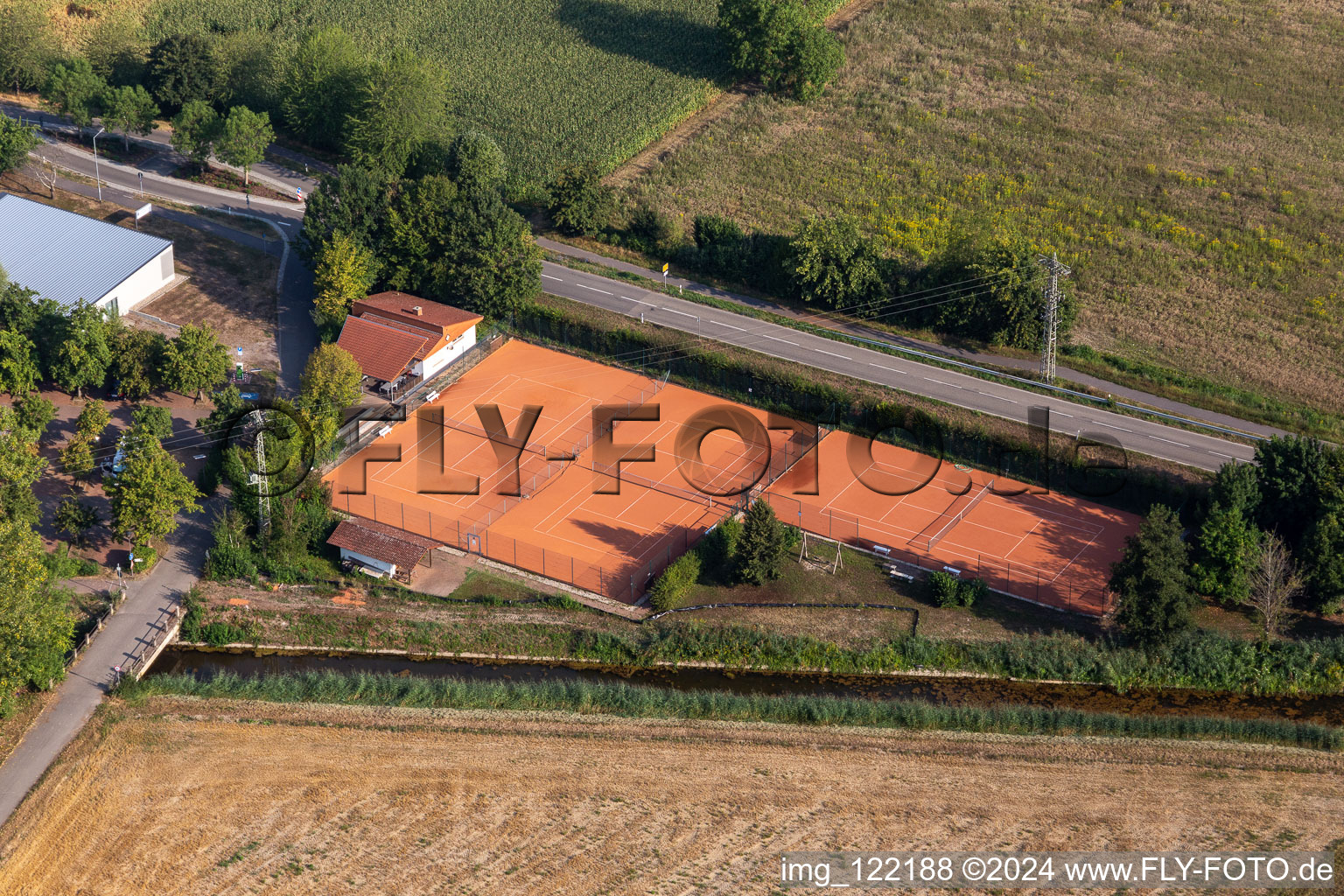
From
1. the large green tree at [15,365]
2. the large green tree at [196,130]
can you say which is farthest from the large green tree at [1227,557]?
the large green tree at [196,130]

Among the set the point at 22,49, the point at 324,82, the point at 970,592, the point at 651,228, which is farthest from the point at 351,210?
the point at 970,592

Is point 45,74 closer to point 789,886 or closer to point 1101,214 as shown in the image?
point 1101,214

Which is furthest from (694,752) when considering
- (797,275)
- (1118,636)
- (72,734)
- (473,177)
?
(473,177)

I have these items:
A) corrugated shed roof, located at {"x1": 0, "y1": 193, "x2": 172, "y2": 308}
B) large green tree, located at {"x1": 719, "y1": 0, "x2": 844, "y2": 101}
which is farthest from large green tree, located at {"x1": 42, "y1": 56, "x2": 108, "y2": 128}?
large green tree, located at {"x1": 719, "y1": 0, "x2": 844, "y2": 101}

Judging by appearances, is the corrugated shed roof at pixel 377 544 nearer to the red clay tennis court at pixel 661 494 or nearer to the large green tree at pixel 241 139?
the red clay tennis court at pixel 661 494

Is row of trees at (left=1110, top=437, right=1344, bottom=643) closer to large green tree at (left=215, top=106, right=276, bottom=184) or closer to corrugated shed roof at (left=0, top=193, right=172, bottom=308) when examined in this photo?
corrugated shed roof at (left=0, top=193, right=172, bottom=308)

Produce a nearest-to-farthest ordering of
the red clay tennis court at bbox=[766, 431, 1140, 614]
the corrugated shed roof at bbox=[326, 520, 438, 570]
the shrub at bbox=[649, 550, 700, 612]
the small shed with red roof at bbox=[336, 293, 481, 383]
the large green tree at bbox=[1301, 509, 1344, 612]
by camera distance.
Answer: the large green tree at bbox=[1301, 509, 1344, 612] < the shrub at bbox=[649, 550, 700, 612] < the corrugated shed roof at bbox=[326, 520, 438, 570] < the red clay tennis court at bbox=[766, 431, 1140, 614] < the small shed with red roof at bbox=[336, 293, 481, 383]

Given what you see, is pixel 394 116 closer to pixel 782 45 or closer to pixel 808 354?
pixel 782 45
